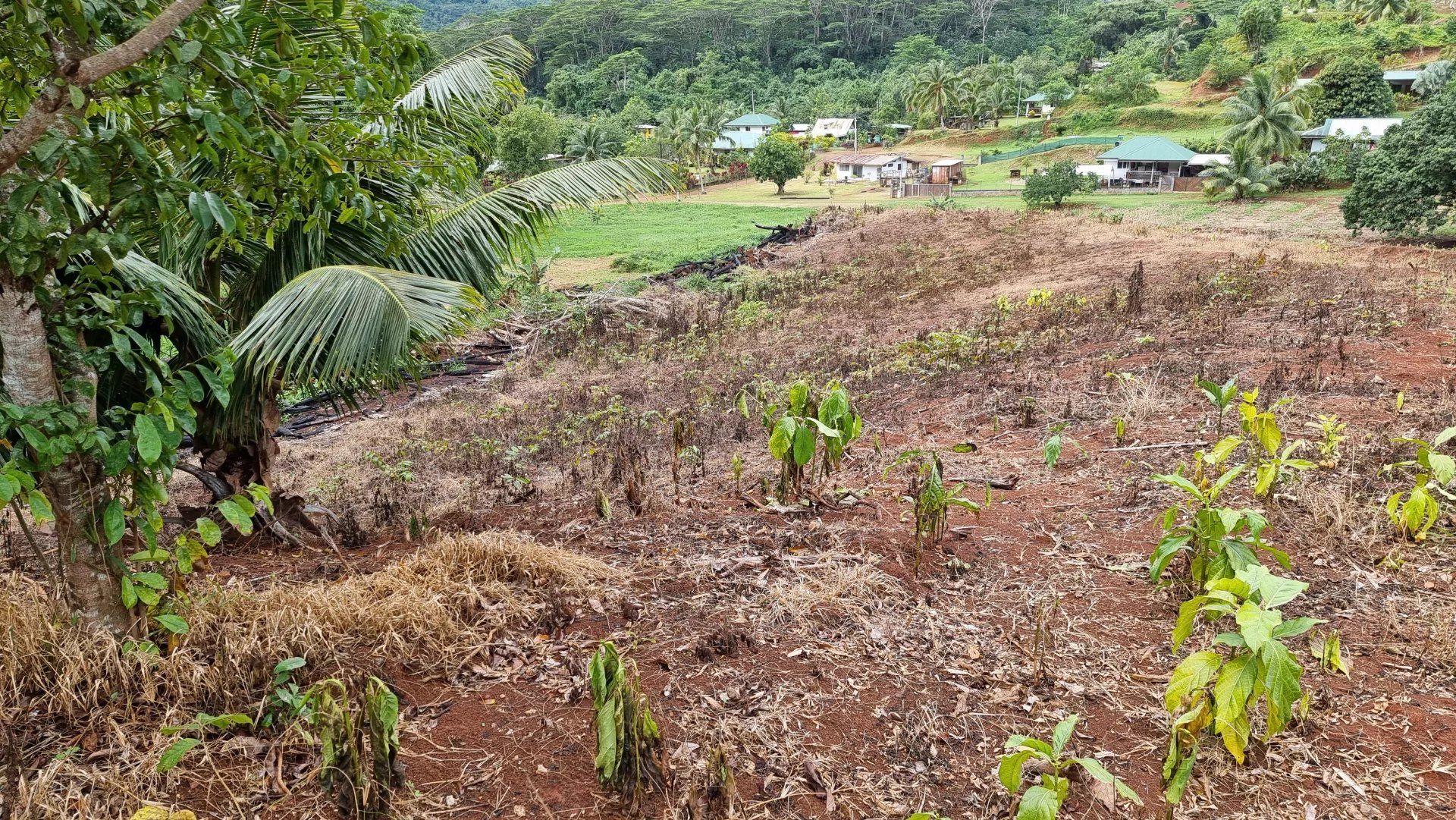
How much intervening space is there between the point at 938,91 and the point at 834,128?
7612 millimetres

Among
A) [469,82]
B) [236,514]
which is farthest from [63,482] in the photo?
[469,82]

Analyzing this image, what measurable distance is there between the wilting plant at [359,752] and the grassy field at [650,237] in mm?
14944

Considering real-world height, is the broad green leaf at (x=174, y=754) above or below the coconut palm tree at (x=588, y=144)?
below

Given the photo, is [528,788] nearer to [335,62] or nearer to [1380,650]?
[335,62]

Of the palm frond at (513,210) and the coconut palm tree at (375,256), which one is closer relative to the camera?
the coconut palm tree at (375,256)

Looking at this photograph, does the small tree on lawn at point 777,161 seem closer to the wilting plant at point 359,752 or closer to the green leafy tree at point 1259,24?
the green leafy tree at point 1259,24

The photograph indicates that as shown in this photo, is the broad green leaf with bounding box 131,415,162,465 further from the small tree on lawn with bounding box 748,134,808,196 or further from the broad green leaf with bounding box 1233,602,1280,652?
the small tree on lawn with bounding box 748,134,808,196

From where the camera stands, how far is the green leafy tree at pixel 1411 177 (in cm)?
1512

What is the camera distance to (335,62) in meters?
2.80

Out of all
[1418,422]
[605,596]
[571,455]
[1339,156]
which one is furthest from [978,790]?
[1339,156]

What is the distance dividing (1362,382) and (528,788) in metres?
6.50

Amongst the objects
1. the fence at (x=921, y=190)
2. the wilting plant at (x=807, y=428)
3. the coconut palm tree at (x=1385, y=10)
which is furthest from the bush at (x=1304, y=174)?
the coconut palm tree at (x=1385, y=10)

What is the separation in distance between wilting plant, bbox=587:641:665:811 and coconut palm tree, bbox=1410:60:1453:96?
49.6 meters

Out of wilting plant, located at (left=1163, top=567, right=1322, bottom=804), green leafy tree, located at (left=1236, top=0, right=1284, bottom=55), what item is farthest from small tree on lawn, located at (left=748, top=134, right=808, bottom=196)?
wilting plant, located at (left=1163, top=567, right=1322, bottom=804)
